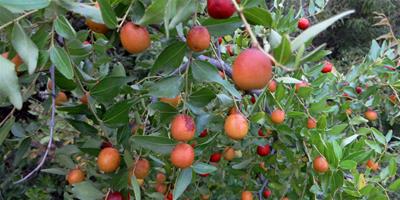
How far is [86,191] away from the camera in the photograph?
37.1 inches

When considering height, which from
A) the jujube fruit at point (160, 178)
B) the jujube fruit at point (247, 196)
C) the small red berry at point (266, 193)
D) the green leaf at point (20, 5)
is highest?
the green leaf at point (20, 5)

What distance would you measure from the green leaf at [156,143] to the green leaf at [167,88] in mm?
85

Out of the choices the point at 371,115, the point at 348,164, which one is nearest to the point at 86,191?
the point at 348,164

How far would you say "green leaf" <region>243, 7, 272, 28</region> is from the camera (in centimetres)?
67

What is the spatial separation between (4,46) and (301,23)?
134cm

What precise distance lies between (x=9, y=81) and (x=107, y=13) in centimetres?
18

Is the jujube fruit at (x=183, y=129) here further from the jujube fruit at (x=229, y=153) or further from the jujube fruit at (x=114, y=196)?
the jujube fruit at (x=229, y=153)

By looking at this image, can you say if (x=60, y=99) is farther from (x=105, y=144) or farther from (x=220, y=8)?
(x=220, y=8)

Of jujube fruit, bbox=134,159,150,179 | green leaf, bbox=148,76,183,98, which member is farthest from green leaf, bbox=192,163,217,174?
green leaf, bbox=148,76,183,98

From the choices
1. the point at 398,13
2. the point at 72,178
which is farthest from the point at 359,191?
the point at 398,13

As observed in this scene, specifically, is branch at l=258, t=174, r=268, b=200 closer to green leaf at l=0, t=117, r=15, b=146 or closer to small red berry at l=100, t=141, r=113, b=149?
small red berry at l=100, t=141, r=113, b=149

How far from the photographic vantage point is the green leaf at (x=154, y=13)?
651 millimetres

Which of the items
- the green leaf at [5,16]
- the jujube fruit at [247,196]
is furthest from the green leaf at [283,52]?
the jujube fruit at [247,196]

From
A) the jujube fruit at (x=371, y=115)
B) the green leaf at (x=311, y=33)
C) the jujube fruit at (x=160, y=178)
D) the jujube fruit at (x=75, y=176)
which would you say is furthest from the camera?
the jujube fruit at (x=371, y=115)
